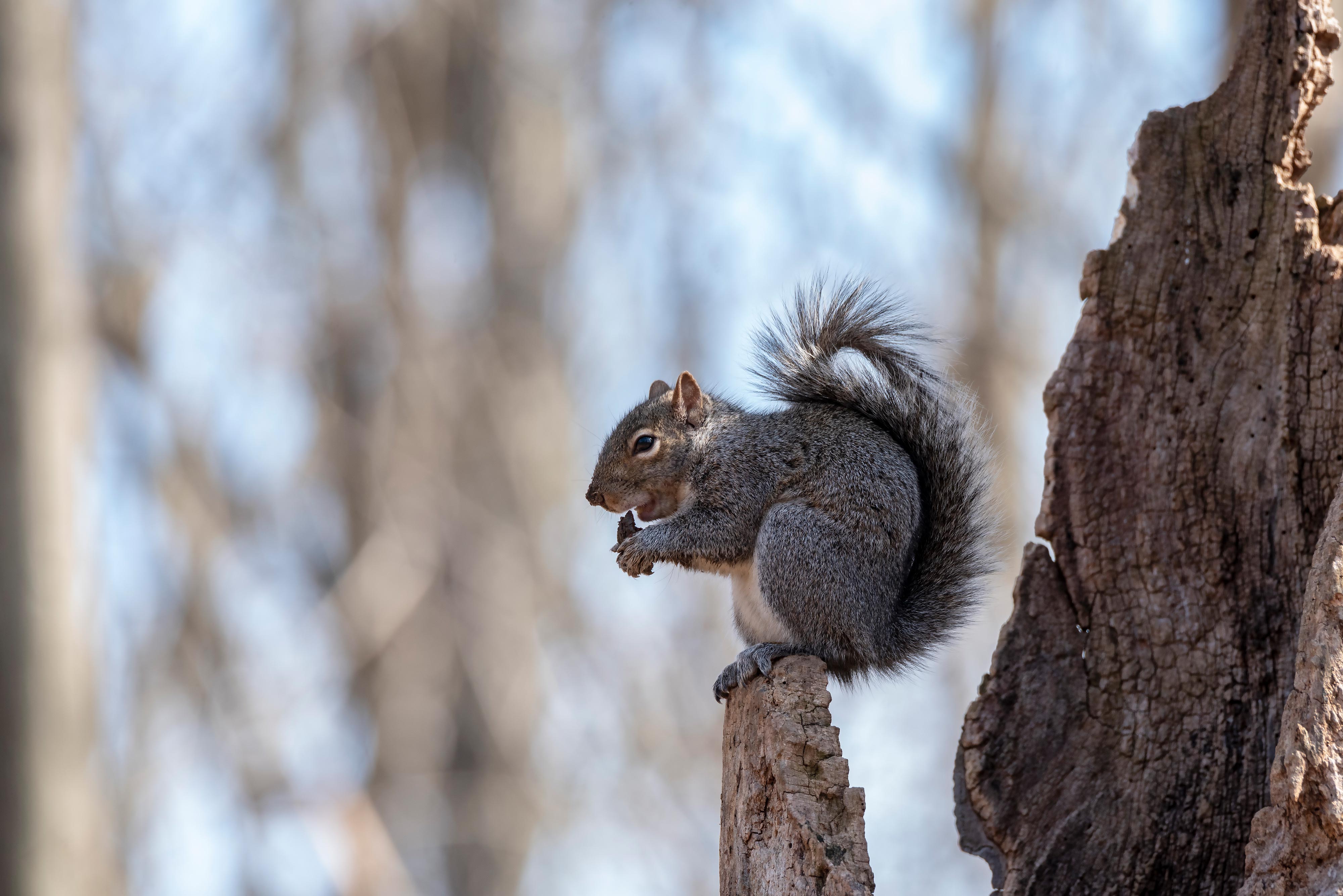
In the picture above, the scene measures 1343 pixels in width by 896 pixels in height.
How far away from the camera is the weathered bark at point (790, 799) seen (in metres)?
1.93

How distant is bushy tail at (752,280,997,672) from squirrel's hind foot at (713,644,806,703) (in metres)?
0.25

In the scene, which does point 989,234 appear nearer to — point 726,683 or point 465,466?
point 465,466

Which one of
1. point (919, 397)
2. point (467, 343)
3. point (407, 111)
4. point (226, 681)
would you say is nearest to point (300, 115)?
point (407, 111)

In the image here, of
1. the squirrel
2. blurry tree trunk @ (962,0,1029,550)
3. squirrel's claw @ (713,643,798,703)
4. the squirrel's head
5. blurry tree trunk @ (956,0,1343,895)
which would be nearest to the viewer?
blurry tree trunk @ (956,0,1343,895)

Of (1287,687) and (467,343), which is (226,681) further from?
(1287,687)

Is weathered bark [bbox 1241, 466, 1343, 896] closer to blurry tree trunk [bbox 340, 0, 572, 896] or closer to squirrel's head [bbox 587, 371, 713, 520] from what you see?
squirrel's head [bbox 587, 371, 713, 520]

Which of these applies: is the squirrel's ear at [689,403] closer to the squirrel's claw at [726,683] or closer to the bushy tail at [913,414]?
the bushy tail at [913,414]

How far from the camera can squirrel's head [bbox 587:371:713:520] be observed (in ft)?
9.93

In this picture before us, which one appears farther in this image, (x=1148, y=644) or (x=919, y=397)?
(x=919, y=397)

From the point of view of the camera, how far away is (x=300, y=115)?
7.89 metres

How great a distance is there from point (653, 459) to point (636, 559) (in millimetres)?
368

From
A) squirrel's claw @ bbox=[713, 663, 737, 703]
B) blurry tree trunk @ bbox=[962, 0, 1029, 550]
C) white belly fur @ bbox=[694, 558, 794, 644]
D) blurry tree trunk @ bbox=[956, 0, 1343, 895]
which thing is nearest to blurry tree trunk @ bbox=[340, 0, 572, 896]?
blurry tree trunk @ bbox=[962, 0, 1029, 550]

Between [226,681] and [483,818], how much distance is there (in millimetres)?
1652

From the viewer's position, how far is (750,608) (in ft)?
9.13
